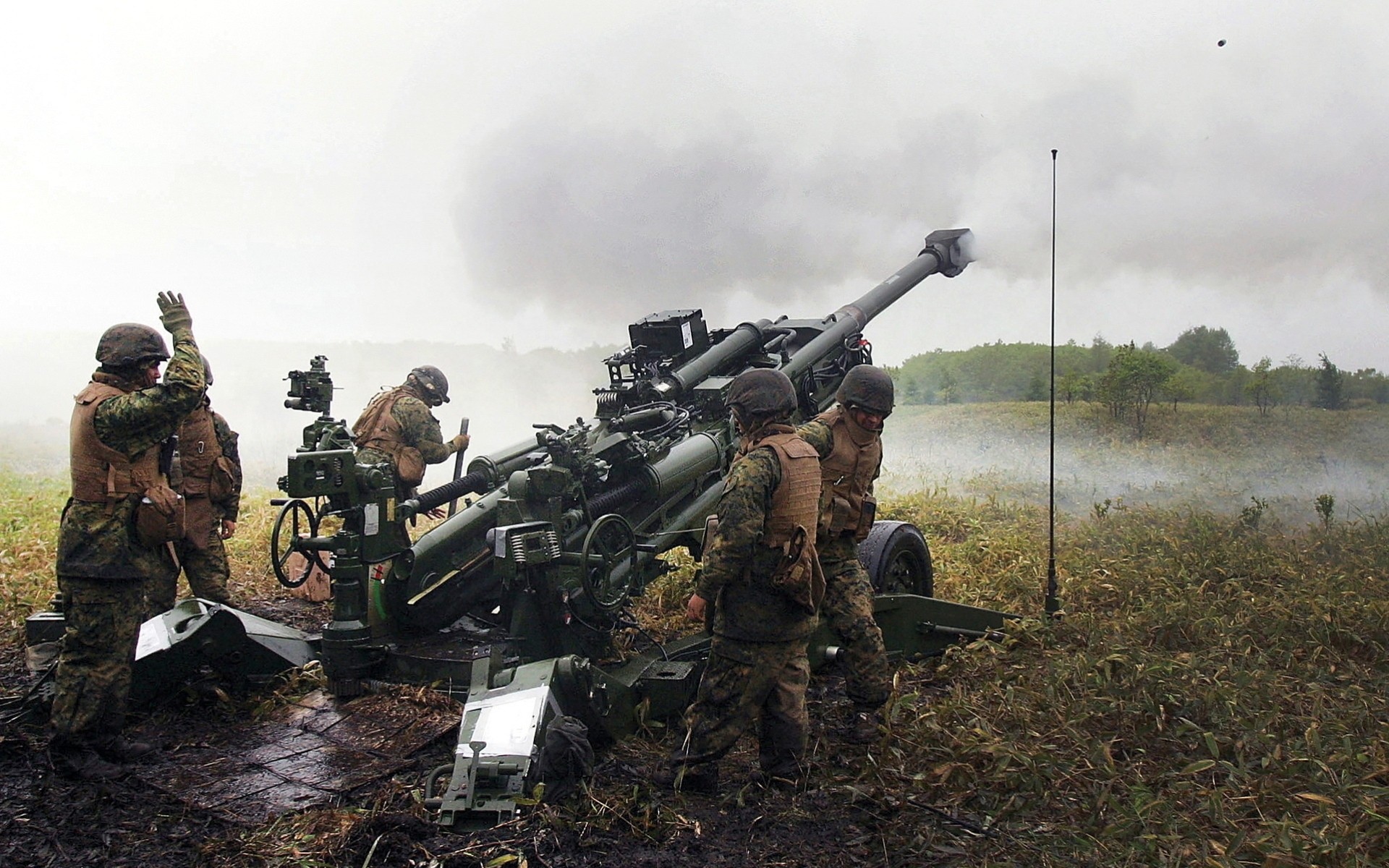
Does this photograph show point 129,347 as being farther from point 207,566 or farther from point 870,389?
point 870,389

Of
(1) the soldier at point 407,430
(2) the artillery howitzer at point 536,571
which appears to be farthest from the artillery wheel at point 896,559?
(1) the soldier at point 407,430

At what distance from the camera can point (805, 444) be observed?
3975 millimetres

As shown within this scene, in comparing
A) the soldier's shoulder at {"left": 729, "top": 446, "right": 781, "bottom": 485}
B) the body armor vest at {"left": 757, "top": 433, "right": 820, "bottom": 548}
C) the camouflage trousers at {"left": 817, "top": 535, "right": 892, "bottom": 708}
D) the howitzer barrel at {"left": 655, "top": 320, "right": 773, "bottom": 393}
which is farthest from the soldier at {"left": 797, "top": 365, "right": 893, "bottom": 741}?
the howitzer barrel at {"left": 655, "top": 320, "right": 773, "bottom": 393}

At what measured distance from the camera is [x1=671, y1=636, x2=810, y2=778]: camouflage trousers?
3875mm

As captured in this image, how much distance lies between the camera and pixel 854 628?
4.44m

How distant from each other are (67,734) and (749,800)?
2.85 m

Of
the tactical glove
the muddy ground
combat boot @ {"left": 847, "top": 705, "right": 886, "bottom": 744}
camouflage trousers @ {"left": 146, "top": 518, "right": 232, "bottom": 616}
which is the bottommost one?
the muddy ground

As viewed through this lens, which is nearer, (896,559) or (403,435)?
(896,559)

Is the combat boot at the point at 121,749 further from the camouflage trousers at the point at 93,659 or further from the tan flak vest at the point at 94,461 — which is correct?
the tan flak vest at the point at 94,461

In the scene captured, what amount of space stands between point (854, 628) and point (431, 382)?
357 cm

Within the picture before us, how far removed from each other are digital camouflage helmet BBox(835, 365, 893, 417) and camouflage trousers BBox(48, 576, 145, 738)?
3.31 m

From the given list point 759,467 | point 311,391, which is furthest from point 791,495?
point 311,391

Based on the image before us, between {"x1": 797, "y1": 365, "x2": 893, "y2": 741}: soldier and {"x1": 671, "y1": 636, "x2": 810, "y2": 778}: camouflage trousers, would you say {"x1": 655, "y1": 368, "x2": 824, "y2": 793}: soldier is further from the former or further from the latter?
{"x1": 797, "y1": 365, "x2": 893, "y2": 741}: soldier

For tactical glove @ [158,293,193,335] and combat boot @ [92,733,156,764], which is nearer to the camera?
combat boot @ [92,733,156,764]
